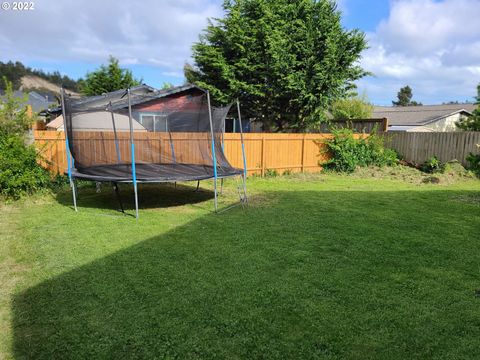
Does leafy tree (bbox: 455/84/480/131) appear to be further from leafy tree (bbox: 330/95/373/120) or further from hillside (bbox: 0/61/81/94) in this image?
hillside (bbox: 0/61/81/94)

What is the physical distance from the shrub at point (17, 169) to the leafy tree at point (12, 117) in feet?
1.13

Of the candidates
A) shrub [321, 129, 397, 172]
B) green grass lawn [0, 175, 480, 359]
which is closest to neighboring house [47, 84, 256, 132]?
green grass lawn [0, 175, 480, 359]

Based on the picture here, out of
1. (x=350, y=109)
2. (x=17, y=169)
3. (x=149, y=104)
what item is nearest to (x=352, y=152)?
(x=149, y=104)

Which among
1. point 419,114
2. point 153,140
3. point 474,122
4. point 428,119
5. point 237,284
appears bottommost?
→ point 237,284

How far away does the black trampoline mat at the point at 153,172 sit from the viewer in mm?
6340

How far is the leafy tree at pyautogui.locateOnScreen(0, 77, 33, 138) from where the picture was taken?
24.9ft

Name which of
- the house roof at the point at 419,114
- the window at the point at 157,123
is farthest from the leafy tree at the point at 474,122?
the window at the point at 157,123

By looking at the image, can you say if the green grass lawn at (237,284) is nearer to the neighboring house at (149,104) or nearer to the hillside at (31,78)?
the neighboring house at (149,104)

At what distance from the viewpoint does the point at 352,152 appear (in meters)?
13.3

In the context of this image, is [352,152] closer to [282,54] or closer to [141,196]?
[282,54]

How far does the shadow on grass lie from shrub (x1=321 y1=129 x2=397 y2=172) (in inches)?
229

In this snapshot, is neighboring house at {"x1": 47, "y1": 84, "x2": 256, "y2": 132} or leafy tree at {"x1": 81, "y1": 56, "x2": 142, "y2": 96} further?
leafy tree at {"x1": 81, "y1": 56, "x2": 142, "y2": 96}

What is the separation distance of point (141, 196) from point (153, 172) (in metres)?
1.33

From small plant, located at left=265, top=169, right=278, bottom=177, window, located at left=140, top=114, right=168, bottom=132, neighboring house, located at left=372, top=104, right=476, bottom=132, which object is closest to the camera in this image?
window, located at left=140, top=114, right=168, bottom=132
